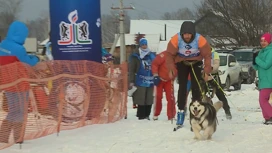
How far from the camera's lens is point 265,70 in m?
8.98

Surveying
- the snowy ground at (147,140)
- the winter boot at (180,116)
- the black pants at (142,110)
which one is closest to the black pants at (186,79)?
the winter boot at (180,116)

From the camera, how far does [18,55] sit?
696 cm

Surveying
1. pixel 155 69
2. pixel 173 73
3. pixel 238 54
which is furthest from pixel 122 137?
pixel 238 54

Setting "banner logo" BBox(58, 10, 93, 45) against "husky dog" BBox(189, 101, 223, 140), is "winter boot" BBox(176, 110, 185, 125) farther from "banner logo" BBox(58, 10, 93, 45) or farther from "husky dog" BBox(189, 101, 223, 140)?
"banner logo" BBox(58, 10, 93, 45)

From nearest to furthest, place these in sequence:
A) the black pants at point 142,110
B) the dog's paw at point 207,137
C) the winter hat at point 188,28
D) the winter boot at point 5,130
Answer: the winter boot at point 5,130 → the dog's paw at point 207,137 → the winter hat at point 188,28 → the black pants at point 142,110

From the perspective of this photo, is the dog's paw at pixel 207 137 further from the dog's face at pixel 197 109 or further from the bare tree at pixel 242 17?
the bare tree at pixel 242 17

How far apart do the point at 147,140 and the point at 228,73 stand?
15721 millimetres

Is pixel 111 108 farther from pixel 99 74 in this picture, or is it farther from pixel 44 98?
pixel 44 98

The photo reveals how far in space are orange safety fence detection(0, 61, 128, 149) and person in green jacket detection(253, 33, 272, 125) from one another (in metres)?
2.54

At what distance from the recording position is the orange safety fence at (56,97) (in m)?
6.65

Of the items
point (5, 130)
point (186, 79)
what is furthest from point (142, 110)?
point (5, 130)

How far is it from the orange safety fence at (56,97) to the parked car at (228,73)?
12608mm

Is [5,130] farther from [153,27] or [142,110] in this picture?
[153,27]

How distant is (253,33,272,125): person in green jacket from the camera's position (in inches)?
350
